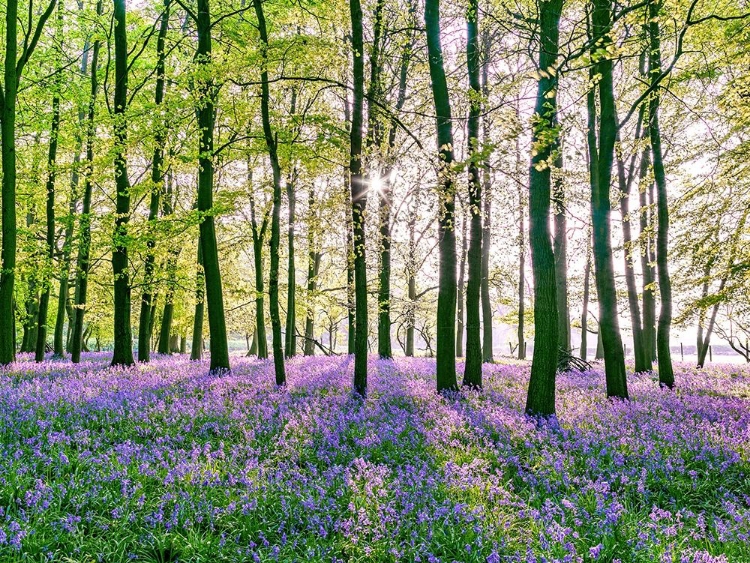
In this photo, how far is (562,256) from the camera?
57.9 ft

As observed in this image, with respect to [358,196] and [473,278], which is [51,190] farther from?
[473,278]

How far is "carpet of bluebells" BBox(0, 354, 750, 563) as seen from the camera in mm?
4184

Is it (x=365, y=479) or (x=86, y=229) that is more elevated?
(x=86, y=229)

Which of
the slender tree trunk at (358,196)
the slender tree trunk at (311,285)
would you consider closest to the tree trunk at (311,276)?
the slender tree trunk at (311,285)

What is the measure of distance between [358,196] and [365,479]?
22.0 ft

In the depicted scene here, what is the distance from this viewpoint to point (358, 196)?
35.3ft

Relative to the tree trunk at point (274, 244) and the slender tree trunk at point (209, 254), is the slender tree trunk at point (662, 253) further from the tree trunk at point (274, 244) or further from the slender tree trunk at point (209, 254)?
the slender tree trunk at point (209, 254)

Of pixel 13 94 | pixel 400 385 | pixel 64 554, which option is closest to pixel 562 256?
pixel 400 385

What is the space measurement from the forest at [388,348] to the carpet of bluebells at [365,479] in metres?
0.04

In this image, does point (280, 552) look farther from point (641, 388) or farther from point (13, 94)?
point (13, 94)

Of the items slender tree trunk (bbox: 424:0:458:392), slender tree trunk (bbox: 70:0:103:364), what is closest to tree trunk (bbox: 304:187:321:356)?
slender tree trunk (bbox: 424:0:458:392)

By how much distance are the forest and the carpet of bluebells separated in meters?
0.04

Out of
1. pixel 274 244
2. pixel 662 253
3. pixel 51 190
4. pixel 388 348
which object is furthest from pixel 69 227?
pixel 662 253

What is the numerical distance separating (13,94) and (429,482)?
16463 millimetres
